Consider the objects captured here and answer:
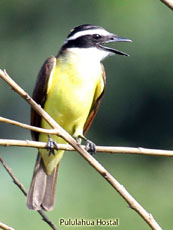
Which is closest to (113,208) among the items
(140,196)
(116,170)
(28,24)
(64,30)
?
(140,196)

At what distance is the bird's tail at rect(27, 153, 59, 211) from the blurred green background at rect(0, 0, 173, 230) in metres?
9.30

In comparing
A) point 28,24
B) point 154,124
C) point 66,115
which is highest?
point 66,115

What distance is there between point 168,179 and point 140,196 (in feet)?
11.0

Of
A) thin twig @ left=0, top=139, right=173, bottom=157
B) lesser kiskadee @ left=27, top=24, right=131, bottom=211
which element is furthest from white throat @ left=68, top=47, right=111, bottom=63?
thin twig @ left=0, top=139, right=173, bottom=157

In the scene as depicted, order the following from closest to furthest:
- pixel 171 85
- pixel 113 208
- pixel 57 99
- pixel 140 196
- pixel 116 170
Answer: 1. pixel 57 99
2. pixel 113 208
3. pixel 140 196
4. pixel 116 170
5. pixel 171 85

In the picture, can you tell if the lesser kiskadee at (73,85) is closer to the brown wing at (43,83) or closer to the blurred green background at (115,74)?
the brown wing at (43,83)

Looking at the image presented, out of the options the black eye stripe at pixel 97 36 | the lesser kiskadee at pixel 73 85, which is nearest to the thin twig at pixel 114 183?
the lesser kiskadee at pixel 73 85

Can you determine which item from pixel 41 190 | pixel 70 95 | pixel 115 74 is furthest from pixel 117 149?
pixel 115 74

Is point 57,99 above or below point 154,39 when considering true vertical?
above

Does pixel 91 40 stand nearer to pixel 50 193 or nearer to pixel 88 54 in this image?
pixel 88 54

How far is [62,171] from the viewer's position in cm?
1683

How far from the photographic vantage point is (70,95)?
241 inches

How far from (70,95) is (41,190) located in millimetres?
786

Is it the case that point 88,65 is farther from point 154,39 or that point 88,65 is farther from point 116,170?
point 154,39
